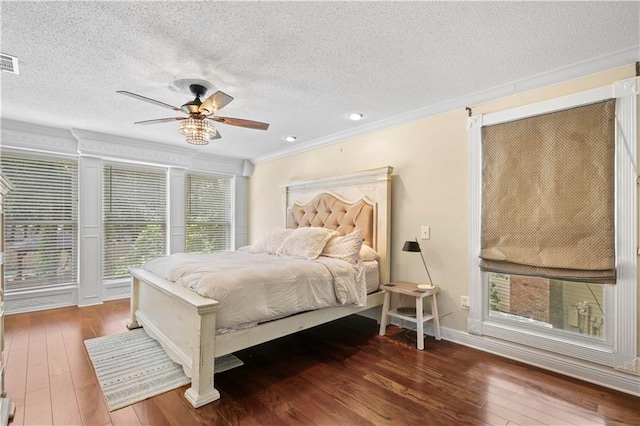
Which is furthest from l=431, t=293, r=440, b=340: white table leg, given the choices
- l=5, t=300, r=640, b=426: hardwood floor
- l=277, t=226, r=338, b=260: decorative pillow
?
l=277, t=226, r=338, b=260: decorative pillow

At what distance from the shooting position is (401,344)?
2949 mm

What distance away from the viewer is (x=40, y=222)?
401 cm

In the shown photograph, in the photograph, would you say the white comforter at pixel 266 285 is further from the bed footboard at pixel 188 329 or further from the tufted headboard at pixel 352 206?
the tufted headboard at pixel 352 206

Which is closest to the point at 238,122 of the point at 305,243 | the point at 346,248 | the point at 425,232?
the point at 305,243

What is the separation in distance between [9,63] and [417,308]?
3.86m

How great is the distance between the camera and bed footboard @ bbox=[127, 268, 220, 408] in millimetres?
1954

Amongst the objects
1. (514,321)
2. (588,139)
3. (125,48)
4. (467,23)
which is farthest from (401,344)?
(125,48)

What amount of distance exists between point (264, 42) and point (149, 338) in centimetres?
286

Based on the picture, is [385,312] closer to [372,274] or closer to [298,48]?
[372,274]

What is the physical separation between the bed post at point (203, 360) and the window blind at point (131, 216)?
3.36 metres

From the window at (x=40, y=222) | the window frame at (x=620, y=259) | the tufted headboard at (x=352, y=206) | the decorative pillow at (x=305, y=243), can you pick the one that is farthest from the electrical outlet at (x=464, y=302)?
the window at (x=40, y=222)

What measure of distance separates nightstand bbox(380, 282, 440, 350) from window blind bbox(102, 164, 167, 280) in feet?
12.3

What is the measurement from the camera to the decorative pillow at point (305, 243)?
10.7 ft

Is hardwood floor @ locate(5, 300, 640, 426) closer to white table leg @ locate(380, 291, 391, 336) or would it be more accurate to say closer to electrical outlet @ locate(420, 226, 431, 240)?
white table leg @ locate(380, 291, 391, 336)
